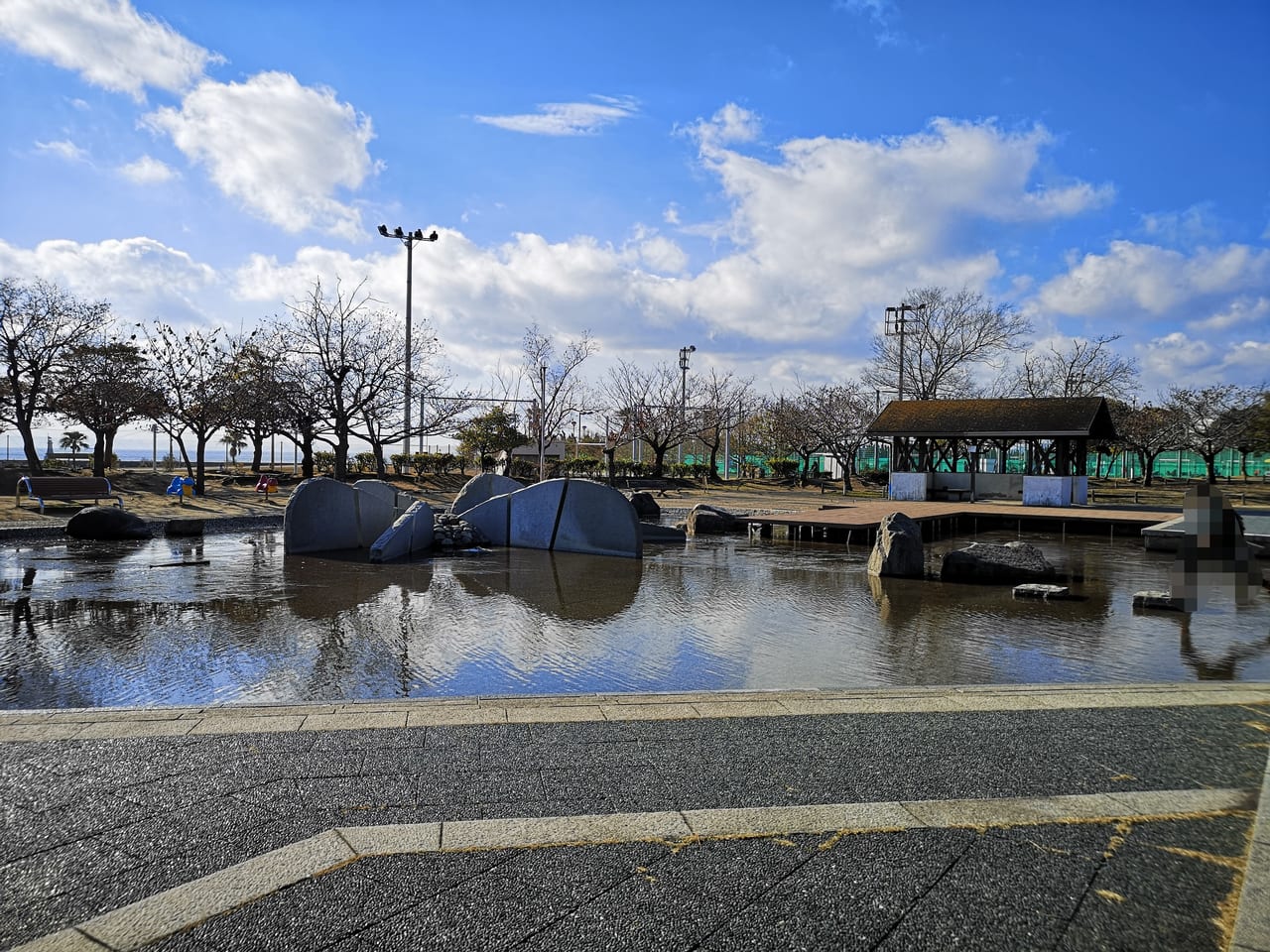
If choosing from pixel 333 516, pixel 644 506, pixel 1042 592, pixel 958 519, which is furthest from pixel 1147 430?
pixel 333 516

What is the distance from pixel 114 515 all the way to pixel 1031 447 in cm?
2864

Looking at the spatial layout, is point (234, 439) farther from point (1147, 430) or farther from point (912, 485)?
point (1147, 430)

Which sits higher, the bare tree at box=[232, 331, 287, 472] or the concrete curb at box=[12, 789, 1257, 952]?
the bare tree at box=[232, 331, 287, 472]

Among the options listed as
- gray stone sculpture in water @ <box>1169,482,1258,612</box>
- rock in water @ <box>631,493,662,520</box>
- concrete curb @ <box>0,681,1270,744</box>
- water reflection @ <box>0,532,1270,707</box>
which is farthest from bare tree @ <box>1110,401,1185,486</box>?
concrete curb @ <box>0,681,1270,744</box>

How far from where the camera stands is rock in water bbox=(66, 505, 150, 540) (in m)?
17.5

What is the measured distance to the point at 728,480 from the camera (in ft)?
153

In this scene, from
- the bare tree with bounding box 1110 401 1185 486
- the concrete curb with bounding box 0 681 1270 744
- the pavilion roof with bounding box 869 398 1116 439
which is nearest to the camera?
the concrete curb with bounding box 0 681 1270 744

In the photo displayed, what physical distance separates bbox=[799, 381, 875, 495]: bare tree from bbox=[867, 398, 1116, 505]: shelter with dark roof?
9.39 m

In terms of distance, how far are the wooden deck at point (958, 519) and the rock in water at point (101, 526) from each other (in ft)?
46.9

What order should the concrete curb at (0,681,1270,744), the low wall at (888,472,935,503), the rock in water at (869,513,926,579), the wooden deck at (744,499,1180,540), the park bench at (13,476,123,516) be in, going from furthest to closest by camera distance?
the low wall at (888,472,935,503), the wooden deck at (744,499,1180,540), the park bench at (13,476,123,516), the rock in water at (869,513,926,579), the concrete curb at (0,681,1270,744)

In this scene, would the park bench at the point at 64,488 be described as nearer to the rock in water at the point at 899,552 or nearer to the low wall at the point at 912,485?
the rock in water at the point at 899,552

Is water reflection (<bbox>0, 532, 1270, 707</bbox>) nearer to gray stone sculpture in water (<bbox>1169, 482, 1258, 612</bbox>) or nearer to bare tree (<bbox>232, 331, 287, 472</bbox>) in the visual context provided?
gray stone sculpture in water (<bbox>1169, 482, 1258, 612</bbox>)

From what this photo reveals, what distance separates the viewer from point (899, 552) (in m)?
14.2

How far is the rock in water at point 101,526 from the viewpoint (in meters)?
17.5
